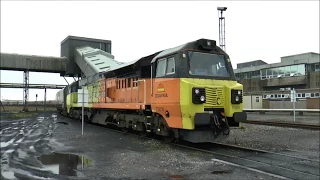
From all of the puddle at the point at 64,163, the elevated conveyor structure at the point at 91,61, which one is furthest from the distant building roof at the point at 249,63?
the puddle at the point at 64,163

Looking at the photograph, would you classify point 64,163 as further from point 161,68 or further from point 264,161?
point 264,161

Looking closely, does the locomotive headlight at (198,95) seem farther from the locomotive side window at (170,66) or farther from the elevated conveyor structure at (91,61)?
the elevated conveyor structure at (91,61)

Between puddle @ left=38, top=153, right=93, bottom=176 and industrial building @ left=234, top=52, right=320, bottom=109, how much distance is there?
32411mm

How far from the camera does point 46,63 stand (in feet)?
149

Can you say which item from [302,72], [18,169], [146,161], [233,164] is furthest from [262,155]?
[302,72]

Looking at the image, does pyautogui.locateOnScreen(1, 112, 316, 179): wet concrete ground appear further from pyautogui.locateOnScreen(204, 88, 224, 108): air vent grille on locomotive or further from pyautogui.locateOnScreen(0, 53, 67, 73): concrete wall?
pyautogui.locateOnScreen(0, 53, 67, 73): concrete wall

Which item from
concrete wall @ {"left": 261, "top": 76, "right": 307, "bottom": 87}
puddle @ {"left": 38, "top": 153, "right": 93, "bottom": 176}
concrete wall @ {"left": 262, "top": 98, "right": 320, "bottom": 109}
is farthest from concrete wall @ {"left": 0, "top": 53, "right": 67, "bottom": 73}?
concrete wall @ {"left": 261, "top": 76, "right": 307, "bottom": 87}

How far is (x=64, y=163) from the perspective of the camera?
7816 millimetres

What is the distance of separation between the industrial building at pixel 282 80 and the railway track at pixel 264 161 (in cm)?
2861

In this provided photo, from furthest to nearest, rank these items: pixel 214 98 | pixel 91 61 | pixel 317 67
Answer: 1. pixel 317 67
2. pixel 91 61
3. pixel 214 98

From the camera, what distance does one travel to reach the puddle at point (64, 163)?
7.03m

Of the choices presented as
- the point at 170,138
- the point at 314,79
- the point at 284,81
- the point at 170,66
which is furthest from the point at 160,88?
the point at 284,81

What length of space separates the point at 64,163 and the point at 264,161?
222 inches

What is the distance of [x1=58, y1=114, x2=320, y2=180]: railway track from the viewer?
22.1 feet
